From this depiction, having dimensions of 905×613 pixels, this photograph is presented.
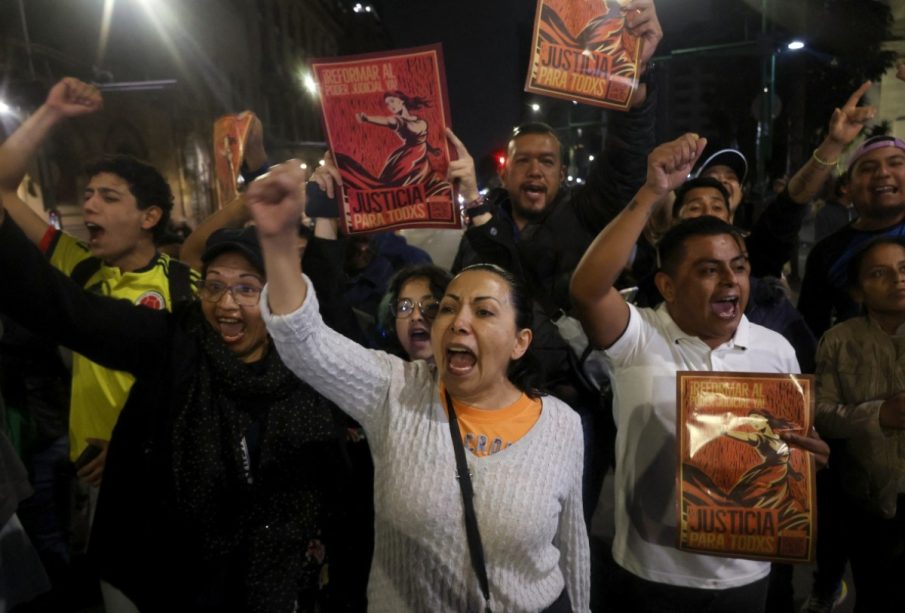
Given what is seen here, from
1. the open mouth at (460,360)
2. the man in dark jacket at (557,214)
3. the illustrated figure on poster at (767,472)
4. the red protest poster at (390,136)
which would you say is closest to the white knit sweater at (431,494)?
the open mouth at (460,360)

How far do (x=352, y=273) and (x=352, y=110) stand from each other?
144 cm

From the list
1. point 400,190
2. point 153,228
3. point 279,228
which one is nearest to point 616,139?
point 400,190

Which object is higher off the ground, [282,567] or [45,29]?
[45,29]

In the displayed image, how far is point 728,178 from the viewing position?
378cm

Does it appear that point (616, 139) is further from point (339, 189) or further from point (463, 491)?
point (463, 491)

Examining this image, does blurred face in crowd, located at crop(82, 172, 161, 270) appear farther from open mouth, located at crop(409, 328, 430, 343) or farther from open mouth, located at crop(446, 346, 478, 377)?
open mouth, located at crop(446, 346, 478, 377)

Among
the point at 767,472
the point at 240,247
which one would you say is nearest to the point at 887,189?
the point at 767,472

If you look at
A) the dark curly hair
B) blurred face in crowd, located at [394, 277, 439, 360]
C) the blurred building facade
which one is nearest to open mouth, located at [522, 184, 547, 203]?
blurred face in crowd, located at [394, 277, 439, 360]

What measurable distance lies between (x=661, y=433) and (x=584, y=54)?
5.54 feet

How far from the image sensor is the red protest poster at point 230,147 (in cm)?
320

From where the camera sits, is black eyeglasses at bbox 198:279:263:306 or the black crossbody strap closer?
the black crossbody strap

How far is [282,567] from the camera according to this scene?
83.7 inches

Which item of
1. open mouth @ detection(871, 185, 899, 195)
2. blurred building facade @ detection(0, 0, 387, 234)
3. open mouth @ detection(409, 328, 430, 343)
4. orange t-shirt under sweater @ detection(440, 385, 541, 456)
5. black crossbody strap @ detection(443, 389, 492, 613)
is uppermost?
blurred building facade @ detection(0, 0, 387, 234)

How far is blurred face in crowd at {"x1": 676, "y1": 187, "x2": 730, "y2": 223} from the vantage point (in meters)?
3.12
